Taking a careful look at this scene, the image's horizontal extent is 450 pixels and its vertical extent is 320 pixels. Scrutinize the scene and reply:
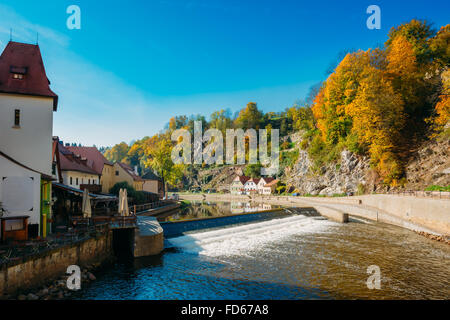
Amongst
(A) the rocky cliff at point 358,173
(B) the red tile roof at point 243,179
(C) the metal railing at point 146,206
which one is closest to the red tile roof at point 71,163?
(C) the metal railing at point 146,206

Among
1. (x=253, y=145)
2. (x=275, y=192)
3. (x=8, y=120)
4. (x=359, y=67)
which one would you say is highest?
(x=359, y=67)

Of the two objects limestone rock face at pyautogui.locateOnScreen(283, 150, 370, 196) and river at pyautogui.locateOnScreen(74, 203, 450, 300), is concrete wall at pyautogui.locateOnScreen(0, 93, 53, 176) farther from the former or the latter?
limestone rock face at pyautogui.locateOnScreen(283, 150, 370, 196)

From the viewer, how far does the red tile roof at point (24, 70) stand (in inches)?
730

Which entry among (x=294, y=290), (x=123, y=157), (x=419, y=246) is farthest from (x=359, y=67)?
(x=123, y=157)

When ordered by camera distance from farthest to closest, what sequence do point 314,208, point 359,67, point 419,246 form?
point 359,67
point 314,208
point 419,246

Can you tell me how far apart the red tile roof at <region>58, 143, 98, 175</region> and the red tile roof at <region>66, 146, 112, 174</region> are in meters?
1.51

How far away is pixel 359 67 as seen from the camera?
A: 51.3m

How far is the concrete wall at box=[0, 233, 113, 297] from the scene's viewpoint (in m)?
11.0

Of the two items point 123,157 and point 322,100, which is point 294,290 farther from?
point 123,157

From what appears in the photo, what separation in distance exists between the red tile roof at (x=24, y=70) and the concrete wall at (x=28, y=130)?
497 mm

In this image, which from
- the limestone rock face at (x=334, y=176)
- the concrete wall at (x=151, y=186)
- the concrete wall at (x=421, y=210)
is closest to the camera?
the concrete wall at (x=421, y=210)

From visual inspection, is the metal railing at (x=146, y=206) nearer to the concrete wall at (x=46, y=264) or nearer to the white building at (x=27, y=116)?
the white building at (x=27, y=116)

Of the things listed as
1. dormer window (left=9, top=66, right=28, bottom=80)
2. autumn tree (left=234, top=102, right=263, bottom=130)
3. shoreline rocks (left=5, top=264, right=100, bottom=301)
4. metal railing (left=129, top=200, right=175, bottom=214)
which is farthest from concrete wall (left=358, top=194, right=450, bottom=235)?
autumn tree (left=234, top=102, right=263, bottom=130)
